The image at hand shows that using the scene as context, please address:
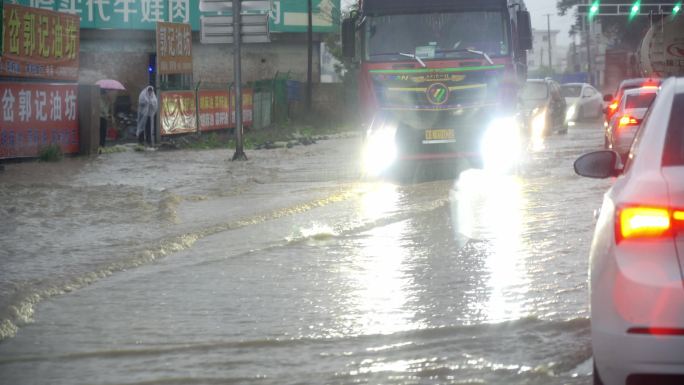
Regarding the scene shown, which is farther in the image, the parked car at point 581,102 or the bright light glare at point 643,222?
the parked car at point 581,102

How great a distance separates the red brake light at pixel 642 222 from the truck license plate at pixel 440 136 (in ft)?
45.8

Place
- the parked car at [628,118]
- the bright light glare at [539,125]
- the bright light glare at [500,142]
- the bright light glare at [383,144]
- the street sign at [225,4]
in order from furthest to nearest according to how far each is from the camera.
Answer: the bright light glare at [539,125]
the street sign at [225,4]
the parked car at [628,118]
the bright light glare at [383,144]
the bright light glare at [500,142]

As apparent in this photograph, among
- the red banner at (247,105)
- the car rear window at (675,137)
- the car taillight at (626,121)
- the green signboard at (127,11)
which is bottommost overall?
the car rear window at (675,137)

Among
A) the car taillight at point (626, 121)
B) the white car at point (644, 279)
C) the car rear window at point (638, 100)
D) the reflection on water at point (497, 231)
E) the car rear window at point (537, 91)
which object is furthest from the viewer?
the car rear window at point (537, 91)

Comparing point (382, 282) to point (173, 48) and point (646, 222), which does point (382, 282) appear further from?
point (173, 48)

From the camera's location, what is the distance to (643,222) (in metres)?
4.62

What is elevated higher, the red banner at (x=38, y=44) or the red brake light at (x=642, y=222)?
the red banner at (x=38, y=44)

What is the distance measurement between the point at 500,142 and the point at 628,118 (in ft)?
9.12

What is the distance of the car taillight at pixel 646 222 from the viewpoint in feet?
14.9

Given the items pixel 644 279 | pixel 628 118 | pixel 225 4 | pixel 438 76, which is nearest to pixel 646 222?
pixel 644 279

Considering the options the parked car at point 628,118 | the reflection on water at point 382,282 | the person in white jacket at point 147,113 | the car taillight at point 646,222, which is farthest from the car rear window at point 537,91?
the car taillight at point 646,222

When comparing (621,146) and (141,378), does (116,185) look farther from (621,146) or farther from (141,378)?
(141,378)

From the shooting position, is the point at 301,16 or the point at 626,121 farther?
the point at 301,16

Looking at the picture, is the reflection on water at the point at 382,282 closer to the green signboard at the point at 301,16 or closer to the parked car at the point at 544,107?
the parked car at the point at 544,107
